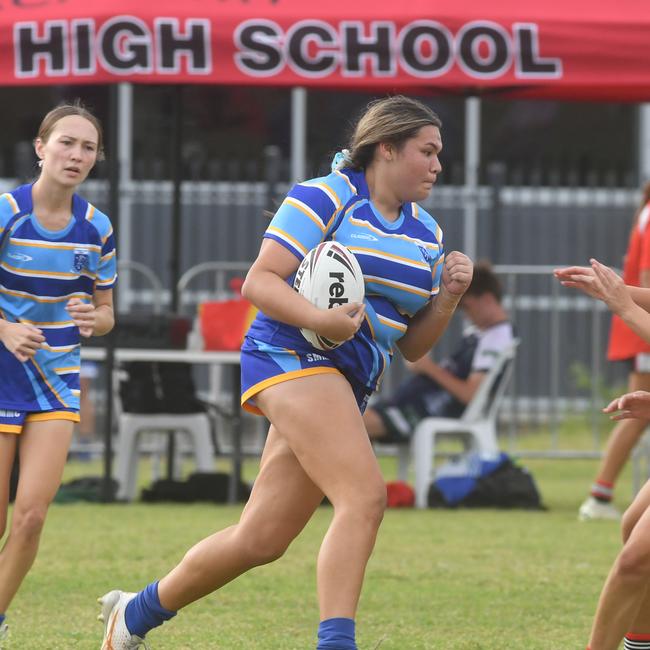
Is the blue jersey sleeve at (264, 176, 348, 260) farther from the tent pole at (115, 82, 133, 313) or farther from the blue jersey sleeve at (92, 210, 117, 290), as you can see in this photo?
the tent pole at (115, 82, 133, 313)

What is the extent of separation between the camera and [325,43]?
921cm

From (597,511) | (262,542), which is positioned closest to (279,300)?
(262,542)

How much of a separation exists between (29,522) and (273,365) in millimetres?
1091

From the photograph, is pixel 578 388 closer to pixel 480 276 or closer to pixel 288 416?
pixel 480 276

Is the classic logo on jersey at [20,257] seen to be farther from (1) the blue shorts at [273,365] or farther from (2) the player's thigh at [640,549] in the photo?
(2) the player's thigh at [640,549]

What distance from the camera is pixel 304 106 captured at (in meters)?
16.8

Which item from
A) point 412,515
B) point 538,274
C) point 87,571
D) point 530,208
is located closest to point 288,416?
point 87,571

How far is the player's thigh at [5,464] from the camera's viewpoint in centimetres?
520

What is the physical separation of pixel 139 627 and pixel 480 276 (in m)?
5.50

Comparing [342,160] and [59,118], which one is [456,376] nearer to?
[59,118]

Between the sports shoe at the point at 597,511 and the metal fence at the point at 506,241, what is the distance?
378cm

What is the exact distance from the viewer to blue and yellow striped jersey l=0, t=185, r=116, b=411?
17.5 ft

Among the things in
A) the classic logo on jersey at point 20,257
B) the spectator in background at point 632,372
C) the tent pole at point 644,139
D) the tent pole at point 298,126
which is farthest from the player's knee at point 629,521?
the tent pole at point 644,139

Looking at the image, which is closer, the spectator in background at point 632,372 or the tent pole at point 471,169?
the spectator in background at point 632,372
